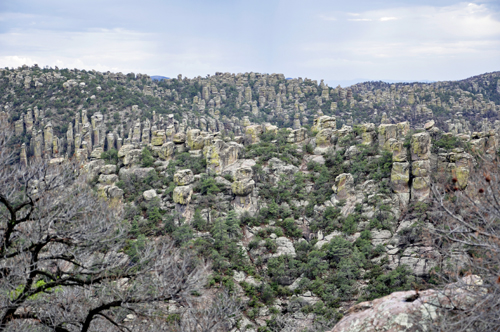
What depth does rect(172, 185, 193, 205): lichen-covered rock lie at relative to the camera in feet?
77.8

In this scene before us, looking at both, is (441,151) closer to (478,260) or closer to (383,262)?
(383,262)

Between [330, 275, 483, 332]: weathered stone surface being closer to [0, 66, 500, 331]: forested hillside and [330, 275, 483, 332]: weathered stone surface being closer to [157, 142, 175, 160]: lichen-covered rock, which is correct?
[0, 66, 500, 331]: forested hillside

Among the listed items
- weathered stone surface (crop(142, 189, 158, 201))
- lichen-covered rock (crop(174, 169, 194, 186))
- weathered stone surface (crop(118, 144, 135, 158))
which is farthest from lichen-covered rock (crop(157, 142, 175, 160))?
lichen-covered rock (crop(174, 169, 194, 186))

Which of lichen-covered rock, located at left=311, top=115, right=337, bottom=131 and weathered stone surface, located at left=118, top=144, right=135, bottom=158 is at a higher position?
lichen-covered rock, located at left=311, top=115, right=337, bottom=131

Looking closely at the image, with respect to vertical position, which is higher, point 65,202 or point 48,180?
point 48,180

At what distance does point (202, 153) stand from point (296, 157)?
7.51 metres

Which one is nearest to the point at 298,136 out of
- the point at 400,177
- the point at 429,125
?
the point at 429,125

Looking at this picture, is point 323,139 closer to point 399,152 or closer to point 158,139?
point 399,152

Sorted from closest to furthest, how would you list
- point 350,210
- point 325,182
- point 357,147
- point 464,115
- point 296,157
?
1. point 350,210
2. point 325,182
3. point 357,147
4. point 296,157
5. point 464,115

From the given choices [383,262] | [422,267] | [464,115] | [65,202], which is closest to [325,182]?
[383,262]

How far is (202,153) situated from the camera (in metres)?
29.7

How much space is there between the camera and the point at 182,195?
23688mm

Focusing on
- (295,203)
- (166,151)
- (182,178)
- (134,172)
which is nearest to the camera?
(182,178)

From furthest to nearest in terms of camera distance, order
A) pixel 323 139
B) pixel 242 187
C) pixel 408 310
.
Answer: pixel 323 139, pixel 242 187, pixel 408 310
